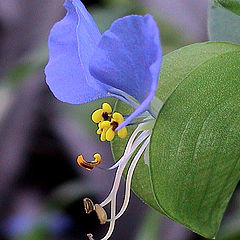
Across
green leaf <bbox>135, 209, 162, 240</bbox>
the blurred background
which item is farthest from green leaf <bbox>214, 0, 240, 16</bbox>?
the blurred background

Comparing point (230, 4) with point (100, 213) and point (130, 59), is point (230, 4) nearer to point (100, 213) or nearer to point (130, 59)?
point (130, 59)

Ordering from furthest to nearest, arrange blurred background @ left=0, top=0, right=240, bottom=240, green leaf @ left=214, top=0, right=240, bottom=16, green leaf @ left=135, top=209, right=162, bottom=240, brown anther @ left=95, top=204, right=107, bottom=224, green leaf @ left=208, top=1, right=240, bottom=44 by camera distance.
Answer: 1. blurred background @ left=0, top=0, right=240, bottom=240
2. green leaf @ left=135, top=209, right=162, bottom=240
3. green leaf @ left=208, top=1, right=240, bottom=44
4. brown anther @ left=95, top=204, right=107, bottom=224
5. green leaf @ left=214, top=0, right=240, bottom=16

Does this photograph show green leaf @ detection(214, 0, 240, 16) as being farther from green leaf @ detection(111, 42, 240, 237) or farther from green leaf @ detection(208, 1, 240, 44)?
green leaf @ detection(208, 1, 240, 44)

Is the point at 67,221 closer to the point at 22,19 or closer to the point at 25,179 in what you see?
the point at 25,179

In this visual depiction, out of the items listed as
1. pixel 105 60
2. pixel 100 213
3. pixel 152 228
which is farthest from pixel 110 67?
pixel 152 228

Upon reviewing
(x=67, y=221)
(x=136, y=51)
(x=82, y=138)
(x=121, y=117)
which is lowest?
(x=67, y=221)

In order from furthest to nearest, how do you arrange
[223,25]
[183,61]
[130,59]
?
[223,25] < [183,61] < [130,59]

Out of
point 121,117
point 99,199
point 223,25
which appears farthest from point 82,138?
point 121,117

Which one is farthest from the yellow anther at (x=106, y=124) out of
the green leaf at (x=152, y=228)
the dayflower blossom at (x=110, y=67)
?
the green leaf at (x=152, y=228)
